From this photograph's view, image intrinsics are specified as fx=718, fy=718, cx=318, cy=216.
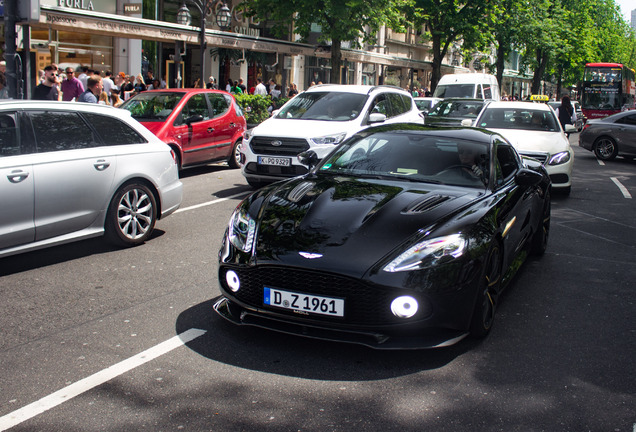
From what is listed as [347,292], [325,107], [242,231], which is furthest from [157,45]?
[347,292]

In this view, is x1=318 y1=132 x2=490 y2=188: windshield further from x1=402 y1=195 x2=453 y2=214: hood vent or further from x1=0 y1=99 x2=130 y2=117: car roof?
x1=0 y1=99 x2=130 y2=117: car roof

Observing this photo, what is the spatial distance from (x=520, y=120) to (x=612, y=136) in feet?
29.3

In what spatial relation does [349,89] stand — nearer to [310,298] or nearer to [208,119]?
[208,119]

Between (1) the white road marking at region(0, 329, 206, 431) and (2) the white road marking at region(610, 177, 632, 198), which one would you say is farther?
(2) the white road marking at region(610, 177, 632, 198)

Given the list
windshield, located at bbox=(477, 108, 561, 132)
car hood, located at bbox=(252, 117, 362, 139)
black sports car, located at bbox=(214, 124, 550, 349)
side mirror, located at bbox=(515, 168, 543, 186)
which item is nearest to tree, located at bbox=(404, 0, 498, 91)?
windshield, located at bbox=(477, 108, 561, 132)

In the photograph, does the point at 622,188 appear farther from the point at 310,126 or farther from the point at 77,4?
the point at 77,4

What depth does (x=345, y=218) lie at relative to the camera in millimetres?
4688

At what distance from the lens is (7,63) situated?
1092 centimetres

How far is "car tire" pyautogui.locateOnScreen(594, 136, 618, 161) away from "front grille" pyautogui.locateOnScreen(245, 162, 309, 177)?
13350 millimetres

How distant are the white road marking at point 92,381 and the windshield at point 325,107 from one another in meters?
7.71

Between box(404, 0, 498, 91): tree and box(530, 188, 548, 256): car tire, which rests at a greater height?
box(404, 0, 498, 91): tree

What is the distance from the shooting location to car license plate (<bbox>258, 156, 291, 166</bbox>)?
35.5 ft

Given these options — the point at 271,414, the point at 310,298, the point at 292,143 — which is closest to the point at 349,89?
the point at 292,143

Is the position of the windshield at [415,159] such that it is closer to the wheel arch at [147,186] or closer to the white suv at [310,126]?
the wheel arch at [147,186]
